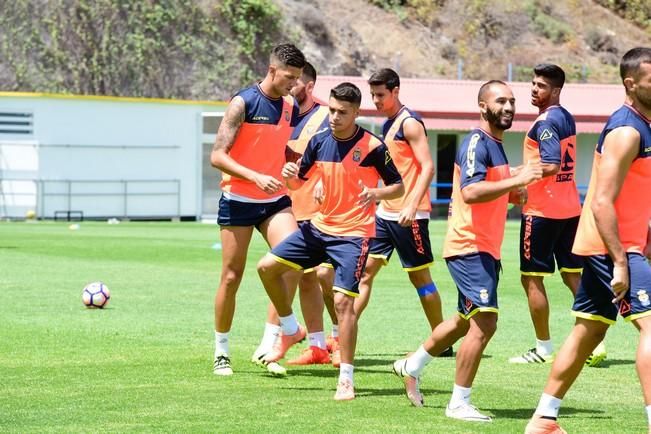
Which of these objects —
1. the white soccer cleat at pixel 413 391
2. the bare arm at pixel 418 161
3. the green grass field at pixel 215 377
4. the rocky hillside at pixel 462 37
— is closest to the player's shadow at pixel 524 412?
the green grass field at pixel 215 377

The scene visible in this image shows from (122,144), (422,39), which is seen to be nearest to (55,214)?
(122,144)

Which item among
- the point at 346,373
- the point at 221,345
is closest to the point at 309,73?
the point at 221,345

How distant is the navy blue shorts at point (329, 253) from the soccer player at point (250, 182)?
52 cm

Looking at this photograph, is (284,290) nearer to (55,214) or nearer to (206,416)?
(206,416)

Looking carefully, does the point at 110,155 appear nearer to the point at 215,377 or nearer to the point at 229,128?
the point at 229,128

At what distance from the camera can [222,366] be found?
1015 centimetres

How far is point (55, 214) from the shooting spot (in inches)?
1709

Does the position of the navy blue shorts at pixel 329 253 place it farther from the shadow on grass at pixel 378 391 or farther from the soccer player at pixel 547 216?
the soccer player at pixel 547 216

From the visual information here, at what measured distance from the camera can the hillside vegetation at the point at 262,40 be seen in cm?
5469

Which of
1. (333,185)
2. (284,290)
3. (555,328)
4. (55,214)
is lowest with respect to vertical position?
(55,214)

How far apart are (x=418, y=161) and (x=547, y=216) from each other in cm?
134

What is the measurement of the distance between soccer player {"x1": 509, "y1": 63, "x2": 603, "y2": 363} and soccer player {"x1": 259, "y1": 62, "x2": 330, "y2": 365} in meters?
1.75

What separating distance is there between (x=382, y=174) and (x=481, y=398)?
6.07 ft

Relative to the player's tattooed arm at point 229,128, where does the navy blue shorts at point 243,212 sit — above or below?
below
